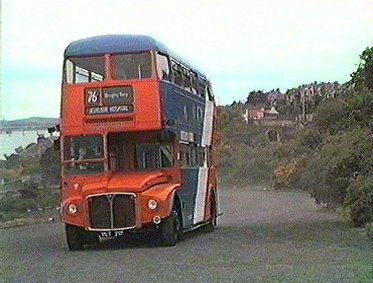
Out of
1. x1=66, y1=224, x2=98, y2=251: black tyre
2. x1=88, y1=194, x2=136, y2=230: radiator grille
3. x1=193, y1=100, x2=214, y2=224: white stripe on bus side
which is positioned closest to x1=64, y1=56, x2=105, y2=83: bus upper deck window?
x1=88, y1=194, x2=136, y2=230: radiator grille

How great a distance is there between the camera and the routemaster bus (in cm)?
1692

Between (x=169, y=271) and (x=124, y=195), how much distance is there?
14.0 feet

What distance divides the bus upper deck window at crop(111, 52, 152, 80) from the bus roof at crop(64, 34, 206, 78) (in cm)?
11

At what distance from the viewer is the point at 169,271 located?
12711 millimetres

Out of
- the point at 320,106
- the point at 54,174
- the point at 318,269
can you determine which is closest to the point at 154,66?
the point at 54,174

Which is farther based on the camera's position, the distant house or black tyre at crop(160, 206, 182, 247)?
the distant house

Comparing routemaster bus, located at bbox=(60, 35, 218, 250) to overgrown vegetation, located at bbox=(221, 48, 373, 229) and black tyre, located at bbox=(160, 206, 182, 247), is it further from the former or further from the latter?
overgrown vegetation, located at bbox=(221, 48, 373, 229)

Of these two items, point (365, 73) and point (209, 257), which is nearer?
point (209, 257)

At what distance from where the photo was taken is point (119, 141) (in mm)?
18109

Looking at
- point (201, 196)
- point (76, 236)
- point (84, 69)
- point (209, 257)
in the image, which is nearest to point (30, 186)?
point (201, 196)

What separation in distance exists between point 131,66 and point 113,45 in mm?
560

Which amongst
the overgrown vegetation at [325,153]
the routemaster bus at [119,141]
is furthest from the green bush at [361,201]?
the routemaster bus at [119,141]

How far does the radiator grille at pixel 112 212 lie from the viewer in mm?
16844

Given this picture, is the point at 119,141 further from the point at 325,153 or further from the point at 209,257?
the point at 325,153
